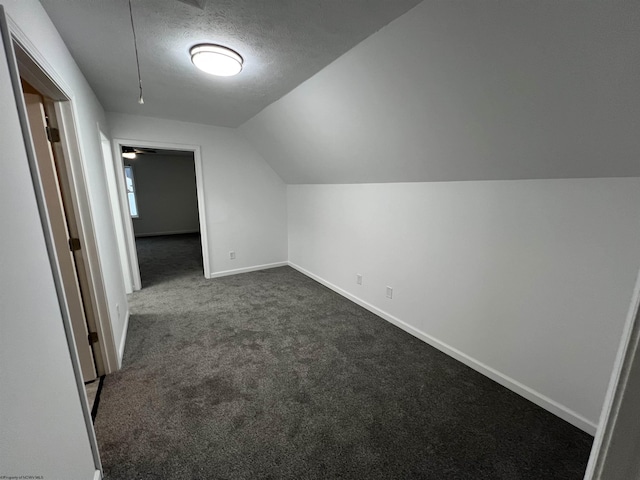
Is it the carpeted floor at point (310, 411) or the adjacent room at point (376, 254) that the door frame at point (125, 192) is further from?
the carpeted floor at point (310, 411)

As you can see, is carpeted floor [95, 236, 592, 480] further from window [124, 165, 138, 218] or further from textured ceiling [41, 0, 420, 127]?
window [124, 165, 138, 218]

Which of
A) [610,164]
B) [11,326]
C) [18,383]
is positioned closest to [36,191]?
[11,326]

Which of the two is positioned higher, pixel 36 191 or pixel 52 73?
pixel 52 73

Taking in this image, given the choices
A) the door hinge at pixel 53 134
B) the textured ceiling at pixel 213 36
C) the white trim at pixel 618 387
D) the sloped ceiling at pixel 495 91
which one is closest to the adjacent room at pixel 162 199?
the textured ceiling at pixel 213 36

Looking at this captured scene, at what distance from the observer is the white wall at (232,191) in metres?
3.40

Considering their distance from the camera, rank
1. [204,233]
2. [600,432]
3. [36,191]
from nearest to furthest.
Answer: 1. [600,432]
2. [36,191]
3. [204,233]

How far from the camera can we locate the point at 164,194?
7.44m

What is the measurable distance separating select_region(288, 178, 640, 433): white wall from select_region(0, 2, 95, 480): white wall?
95.9 inches

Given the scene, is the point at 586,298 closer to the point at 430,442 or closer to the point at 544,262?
the point at 544,262

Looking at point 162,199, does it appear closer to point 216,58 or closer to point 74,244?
point 74,244

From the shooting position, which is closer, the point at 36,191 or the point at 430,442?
the point at 36,191

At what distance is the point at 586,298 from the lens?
1.52m

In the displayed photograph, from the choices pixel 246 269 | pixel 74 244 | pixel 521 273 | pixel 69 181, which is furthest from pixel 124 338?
pixel 521 273

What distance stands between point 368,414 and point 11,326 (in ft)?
5.72
